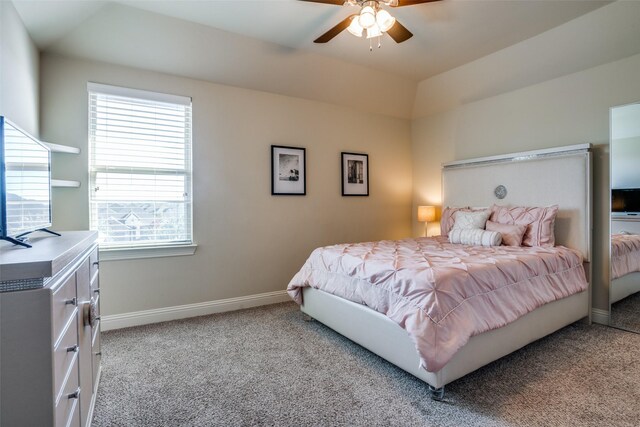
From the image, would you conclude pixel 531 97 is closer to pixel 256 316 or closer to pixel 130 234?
pixel 256 316

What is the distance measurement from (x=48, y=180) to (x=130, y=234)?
1313 mm

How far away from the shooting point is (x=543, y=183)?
3346 mm

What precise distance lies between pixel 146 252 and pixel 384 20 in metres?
2.84

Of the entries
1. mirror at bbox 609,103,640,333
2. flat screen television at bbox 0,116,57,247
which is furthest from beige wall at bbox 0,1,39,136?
mirror at bbox 609,103,640,333

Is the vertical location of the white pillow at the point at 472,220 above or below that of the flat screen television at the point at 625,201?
below

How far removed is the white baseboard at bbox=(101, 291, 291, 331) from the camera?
294 cm

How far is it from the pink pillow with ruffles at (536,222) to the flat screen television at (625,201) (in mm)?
443

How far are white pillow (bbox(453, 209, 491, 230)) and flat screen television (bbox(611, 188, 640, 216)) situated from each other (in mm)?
1037

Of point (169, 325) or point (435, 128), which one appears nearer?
point (169, 325)

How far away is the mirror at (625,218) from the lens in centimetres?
283

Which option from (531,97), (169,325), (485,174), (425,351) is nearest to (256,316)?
(169,325)

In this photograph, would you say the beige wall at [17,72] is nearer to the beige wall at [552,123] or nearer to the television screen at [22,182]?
the television screen at [22,182]

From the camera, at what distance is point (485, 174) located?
152 inches

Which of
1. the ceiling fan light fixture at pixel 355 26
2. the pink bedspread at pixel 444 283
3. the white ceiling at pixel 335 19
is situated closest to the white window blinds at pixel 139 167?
the white ceiling at pixel 335 19
